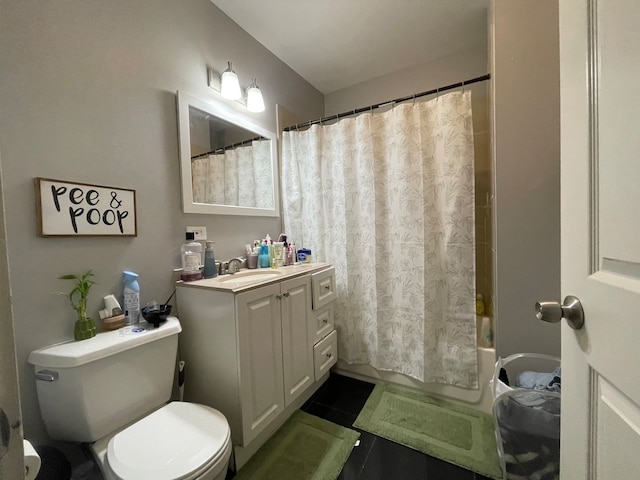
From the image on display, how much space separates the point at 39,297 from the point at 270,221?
124 cm

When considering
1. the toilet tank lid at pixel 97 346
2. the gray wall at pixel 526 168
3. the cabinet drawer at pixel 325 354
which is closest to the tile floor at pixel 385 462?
the cabinet drawer at pixel 325 354

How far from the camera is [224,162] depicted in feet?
5.20

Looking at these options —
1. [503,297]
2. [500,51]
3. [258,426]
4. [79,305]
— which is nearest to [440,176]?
[500,51]

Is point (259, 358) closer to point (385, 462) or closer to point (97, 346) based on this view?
point (97, 346)

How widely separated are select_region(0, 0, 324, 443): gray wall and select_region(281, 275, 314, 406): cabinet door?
515 millimetres

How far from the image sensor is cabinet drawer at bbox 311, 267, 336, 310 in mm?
1583

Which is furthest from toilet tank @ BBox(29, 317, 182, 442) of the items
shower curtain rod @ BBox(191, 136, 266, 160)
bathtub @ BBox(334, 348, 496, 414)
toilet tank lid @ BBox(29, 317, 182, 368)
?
bathtub @ BBox(334, 348, 496, 414)

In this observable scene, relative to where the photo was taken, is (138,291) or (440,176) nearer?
(138,291)

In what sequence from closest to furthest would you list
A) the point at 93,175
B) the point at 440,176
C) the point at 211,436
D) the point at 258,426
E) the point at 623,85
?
the point at 623,85 → the point at 211,436 → the point at 93,175 → the point at 258,426 → the point at 440,176

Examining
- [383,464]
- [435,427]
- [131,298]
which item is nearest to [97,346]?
[131,298]

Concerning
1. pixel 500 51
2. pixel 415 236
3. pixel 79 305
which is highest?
pixel 500 51

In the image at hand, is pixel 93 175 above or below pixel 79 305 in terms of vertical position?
above

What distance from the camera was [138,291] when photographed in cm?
112

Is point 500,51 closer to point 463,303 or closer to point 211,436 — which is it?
point 463,303
